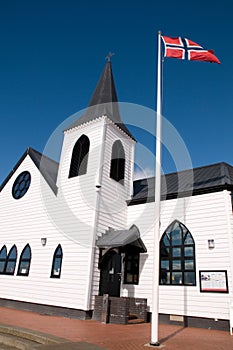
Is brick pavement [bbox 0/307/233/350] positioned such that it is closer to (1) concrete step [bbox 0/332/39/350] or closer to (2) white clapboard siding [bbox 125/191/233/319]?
(1) concrete step [bbox 0/332/39/350]

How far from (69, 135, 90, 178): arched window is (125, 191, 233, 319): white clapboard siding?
447 cm

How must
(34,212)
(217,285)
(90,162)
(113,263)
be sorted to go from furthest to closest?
1. (34,212)
2. (90,162)
3. (113,263)
4. (217,285)

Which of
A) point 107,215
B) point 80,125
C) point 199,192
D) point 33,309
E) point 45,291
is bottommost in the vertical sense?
point 33,309

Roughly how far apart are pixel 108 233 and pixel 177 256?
329 centimetres

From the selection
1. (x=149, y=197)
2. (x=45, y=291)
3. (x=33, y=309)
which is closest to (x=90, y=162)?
(x=149, y=197)

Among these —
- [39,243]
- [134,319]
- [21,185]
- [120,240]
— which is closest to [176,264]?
[120,240]

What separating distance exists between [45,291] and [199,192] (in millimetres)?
8481

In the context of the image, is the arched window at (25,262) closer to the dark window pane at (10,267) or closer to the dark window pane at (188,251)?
the dark window pane at (10,267)

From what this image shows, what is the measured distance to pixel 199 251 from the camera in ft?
36.5

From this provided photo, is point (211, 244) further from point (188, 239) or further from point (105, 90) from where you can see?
point (105, 90)

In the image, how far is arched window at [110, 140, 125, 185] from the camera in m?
14.6

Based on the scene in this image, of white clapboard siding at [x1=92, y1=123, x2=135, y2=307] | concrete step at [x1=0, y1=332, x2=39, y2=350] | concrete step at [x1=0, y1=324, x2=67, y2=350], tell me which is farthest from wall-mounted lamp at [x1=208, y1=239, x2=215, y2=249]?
concrete step at [x1=0, y1=332, x2=39, y2=350]

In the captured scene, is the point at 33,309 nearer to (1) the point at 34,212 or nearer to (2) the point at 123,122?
(1) the point at 34,212

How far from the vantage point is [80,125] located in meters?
15.2
